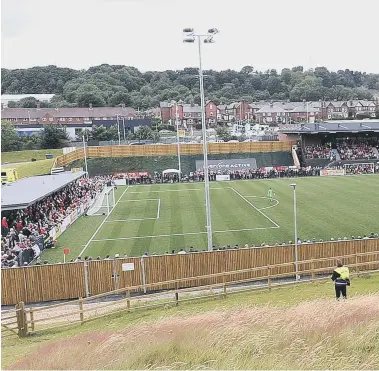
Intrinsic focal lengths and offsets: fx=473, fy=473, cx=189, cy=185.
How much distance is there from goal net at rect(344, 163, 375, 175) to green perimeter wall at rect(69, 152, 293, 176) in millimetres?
7728

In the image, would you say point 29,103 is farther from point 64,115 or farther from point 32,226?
point 32,226

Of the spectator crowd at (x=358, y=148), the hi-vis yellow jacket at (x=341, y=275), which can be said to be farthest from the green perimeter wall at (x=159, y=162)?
the hi-vis yellow jacket at (x=341, y=275)

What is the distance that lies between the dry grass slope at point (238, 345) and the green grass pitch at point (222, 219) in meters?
15.0

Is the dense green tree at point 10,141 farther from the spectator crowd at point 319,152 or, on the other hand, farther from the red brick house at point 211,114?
the red brick house at point 211,114

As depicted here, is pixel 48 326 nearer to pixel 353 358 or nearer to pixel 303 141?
pixel 353 358

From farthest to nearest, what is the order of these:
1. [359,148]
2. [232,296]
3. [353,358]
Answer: [359,148] < [232,296] < [353,358]

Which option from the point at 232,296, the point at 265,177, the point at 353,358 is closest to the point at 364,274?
the point at 232,296

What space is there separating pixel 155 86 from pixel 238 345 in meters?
151

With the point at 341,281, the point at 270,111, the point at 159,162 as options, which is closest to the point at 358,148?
the point at 159,162

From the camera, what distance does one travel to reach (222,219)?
3266 centimetres

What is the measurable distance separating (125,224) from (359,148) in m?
45.2

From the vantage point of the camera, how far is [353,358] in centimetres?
773

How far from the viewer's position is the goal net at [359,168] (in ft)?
193

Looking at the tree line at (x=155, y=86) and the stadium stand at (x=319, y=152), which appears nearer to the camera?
the stadium stand at (x=319, y=152)
